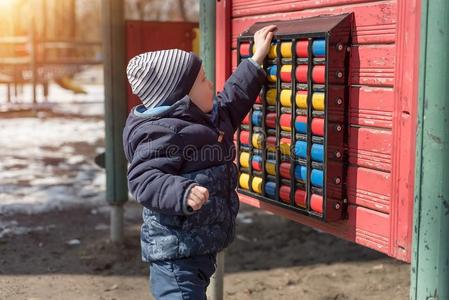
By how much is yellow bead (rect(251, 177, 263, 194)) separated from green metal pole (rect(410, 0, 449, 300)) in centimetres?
92

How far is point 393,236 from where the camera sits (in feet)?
7.54

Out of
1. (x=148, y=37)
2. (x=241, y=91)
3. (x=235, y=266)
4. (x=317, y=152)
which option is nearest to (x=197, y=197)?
(x=317, y=152)

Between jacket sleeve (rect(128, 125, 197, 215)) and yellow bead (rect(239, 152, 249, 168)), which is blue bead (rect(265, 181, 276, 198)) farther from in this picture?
jacket sleeve (rect(128, 125, 197, 215))

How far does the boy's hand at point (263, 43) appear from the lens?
2.71m

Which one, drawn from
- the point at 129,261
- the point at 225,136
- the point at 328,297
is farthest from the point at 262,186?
the point at 129,261

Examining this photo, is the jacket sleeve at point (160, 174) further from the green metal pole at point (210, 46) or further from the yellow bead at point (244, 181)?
the green metal pole at point (210, 46)

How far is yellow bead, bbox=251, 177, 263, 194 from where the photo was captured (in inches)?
114

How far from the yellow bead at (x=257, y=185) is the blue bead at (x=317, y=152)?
0.42 metres

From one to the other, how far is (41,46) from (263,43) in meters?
12.6

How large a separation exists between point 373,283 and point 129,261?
144 centimetres

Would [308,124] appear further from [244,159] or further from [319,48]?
[244,159]

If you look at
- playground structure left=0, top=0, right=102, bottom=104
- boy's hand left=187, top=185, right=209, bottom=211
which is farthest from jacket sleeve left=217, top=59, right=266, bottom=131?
playground structure left=0, top=0, right=102, bottom=104

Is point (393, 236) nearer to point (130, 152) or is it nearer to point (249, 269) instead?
point (130, 152)

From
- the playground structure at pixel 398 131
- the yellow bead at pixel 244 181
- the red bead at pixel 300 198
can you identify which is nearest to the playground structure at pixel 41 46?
the yellow bead at pixel 244 181
